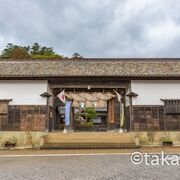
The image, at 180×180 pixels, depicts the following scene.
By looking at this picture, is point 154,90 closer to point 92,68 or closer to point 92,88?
point 92,88

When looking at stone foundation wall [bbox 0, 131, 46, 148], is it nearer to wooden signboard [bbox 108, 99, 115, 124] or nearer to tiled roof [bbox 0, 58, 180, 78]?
tiled roof [bbox 0, 58, 180, 78]

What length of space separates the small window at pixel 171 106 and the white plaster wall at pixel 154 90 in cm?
26

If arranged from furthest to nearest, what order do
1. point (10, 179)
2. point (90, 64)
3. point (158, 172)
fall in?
point (90, 64)
point (158, 172)
point (10, 179)

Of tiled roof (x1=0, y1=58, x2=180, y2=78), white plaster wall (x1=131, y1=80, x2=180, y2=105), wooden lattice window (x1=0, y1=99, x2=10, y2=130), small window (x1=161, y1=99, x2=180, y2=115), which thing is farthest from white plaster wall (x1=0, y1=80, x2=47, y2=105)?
small window (x1=161, y1=99, x2=180, y2=115)

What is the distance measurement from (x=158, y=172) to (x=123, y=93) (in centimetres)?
1163

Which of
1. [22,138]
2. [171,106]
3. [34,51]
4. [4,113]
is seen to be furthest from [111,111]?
[34,51]

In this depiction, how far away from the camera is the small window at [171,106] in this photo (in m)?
16.7

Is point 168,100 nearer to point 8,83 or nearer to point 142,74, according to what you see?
point 142,74

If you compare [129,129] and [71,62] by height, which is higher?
[71,62]

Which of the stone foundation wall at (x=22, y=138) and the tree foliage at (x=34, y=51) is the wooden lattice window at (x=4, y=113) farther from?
the tree foliage at (x=34, y=51)

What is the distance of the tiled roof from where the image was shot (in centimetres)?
1725

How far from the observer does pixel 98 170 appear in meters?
7.67

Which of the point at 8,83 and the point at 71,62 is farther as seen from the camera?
the point at 71,62

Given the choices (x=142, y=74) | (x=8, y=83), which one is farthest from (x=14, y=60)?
(x=142, y=74)
